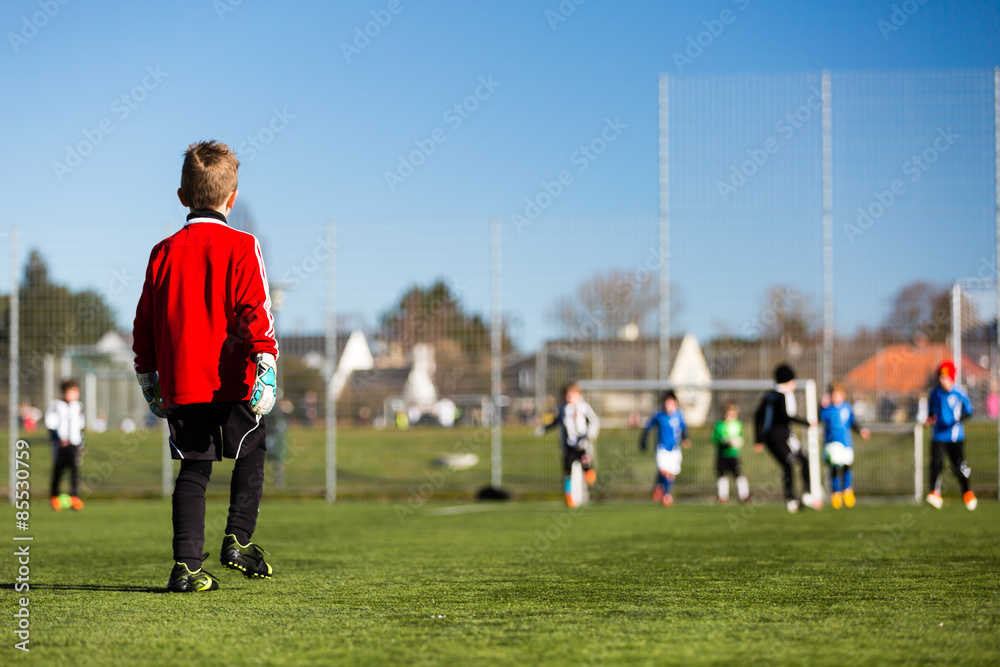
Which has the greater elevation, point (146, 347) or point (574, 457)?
point (146, 347)

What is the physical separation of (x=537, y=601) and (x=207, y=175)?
2276 millimetres

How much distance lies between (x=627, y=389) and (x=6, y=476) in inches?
394

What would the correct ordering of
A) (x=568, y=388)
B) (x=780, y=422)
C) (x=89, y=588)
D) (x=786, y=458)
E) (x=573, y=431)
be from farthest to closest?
(x=568, y=388)
(x=573, y=431)
(x=780, y=422)
(x=786, y=458)
(x=89, y=588)

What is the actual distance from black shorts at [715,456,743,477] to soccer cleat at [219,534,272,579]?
11708mm

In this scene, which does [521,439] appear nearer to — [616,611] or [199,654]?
[616,611]

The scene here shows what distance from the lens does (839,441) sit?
1434cm

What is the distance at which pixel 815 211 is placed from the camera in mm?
15422

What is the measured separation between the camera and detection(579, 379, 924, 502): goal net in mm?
15523

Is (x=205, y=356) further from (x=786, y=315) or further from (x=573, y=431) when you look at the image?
(x=786, y=315)

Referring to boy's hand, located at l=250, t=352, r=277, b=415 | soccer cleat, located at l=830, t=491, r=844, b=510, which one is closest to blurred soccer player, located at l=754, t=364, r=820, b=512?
soccer cleat, located at l=830, t=491, r=844, b=510

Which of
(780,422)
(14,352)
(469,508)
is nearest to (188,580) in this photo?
(469,508)

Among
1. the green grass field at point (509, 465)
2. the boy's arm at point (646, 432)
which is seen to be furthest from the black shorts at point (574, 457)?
the boy's arm at point (646, 432)

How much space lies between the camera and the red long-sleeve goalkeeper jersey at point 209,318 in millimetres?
4262

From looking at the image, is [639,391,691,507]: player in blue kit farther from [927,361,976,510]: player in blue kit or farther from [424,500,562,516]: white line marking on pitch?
[927,361,976,510]: player in blue kit
